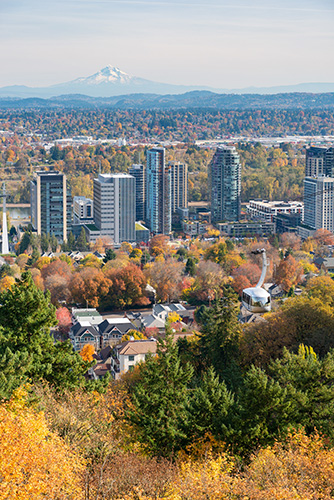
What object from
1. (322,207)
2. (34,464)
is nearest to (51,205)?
(322,207)

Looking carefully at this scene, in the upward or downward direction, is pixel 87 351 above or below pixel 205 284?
below

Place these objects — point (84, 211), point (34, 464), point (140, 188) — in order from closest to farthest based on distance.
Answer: point (34, 464)
point (84, 211)
point (140, 188)

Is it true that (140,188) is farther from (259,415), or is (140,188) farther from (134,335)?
(259,415)

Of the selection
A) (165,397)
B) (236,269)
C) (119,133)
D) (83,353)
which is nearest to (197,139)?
(119,133)

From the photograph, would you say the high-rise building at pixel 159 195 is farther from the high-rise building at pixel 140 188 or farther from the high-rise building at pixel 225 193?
the high-rise building at pixel 225 193

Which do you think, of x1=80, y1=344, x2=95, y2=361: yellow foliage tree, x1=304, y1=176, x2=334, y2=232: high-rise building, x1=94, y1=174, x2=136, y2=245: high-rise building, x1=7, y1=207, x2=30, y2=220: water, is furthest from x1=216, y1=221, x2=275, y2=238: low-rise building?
x1=80, y1=344, x2=95, y2=361: yellow foliage tree

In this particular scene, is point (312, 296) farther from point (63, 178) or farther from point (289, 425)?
point (63, 178)

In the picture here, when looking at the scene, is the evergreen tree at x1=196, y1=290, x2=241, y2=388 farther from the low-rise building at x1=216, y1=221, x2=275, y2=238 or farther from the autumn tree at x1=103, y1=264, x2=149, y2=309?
the low-rise building at x1=216, y1=221, x2=275, y2=238
